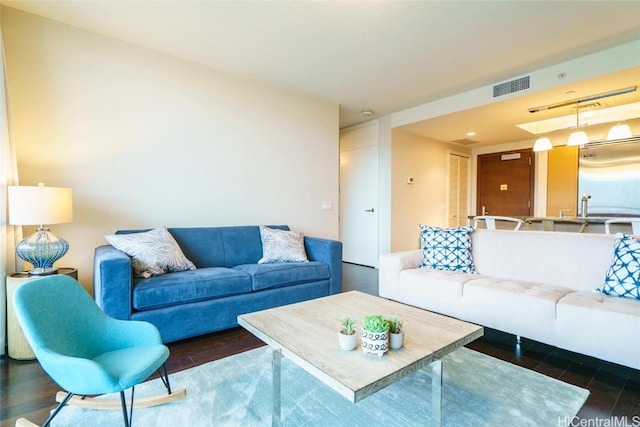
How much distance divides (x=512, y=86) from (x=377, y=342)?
148 inches

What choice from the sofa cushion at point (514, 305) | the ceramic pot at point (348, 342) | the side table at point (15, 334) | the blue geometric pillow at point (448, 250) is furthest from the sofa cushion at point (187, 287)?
the sofa cushion at point (514, 305)

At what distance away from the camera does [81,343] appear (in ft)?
4.86

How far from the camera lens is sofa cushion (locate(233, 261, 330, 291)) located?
2822 mm

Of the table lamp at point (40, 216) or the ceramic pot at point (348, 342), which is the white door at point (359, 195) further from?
the table lamp at point (40, 216)

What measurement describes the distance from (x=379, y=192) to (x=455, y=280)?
9.48ft

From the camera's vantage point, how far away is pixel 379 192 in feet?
17.8

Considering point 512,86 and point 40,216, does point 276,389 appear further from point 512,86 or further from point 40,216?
point 512,86

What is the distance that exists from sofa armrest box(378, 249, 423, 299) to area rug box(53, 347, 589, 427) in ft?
3.84

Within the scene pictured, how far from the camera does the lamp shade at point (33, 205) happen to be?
2.10m

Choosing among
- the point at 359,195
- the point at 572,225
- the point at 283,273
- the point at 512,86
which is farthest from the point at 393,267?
the point at 359,195

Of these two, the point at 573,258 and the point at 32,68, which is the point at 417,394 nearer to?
the point at 573,258

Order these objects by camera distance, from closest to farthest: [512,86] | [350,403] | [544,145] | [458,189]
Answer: [350,403] → [512,86] → [544,145] → [458,189]

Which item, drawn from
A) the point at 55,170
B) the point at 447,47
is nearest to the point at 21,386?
the point at 55,170

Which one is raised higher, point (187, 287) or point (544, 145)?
point (544, 145)
